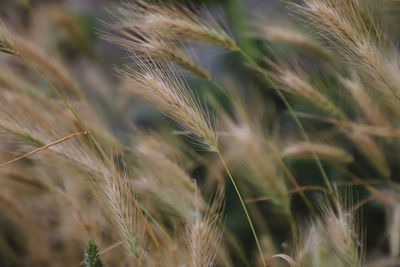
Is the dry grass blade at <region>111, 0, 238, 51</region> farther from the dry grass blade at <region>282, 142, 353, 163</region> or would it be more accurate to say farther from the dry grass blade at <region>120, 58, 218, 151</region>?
the dry grass blade at <region>282, 142, 353, 163</region>

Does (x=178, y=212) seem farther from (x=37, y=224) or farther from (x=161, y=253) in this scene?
(x=37, y=224)

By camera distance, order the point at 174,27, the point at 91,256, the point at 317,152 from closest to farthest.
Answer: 1. the point at 91,256
2. the point at 174,27
3. the point at 317,152

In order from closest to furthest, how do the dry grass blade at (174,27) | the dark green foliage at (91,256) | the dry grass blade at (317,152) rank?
the dark green foliage at (91,256), the dry grass blade at (174,27), the dry grass blade at (317,152)

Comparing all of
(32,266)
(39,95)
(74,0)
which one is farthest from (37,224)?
(74,0)

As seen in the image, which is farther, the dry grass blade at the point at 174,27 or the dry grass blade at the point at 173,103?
the dry grass blade at the point at 174,27

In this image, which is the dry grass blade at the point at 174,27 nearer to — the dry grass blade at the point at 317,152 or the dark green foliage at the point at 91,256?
the dry grass blade at the point at 317,152

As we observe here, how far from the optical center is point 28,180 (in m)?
1.29

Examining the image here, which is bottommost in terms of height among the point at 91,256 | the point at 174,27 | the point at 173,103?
the point at 91,256

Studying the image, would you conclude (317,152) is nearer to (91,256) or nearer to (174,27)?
(174,27)

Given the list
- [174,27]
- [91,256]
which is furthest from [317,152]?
[91,256]

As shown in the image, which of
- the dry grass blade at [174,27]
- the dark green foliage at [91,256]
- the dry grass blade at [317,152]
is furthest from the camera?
the dry grass blade at [317,152]

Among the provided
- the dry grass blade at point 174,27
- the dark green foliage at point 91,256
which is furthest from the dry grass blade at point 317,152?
the dark green foliage at point 91,256

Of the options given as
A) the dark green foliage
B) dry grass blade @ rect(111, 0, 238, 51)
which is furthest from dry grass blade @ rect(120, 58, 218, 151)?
the dark green foliage

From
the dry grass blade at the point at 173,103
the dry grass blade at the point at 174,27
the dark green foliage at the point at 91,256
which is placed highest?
the dry grass blade at the point at 174,27
